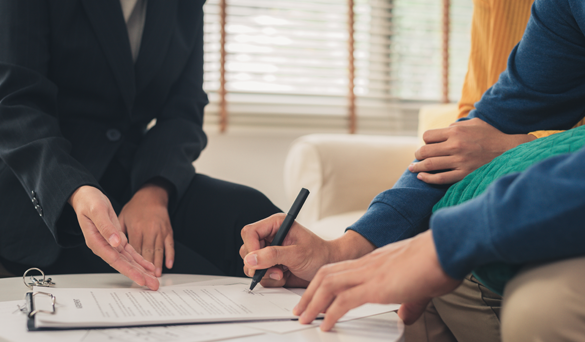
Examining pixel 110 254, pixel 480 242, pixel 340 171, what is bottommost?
pixel 340 171

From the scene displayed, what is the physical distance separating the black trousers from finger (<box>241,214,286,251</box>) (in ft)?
0.70

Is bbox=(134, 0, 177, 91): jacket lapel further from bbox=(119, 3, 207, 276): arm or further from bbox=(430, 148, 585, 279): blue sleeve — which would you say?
bbox=(430, 148, 585, 279): blue sleeve

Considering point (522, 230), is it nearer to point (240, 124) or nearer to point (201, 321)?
point (201, 321)

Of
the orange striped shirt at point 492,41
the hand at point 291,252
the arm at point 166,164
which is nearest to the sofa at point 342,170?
the orange striped shirt at point 492,41

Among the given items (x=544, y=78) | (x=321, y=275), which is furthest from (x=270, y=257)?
(x=544, y=78)

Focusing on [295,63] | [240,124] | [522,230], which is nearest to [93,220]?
[522,230]

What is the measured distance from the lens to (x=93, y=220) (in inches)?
25.2

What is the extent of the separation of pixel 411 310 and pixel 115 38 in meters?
0.73

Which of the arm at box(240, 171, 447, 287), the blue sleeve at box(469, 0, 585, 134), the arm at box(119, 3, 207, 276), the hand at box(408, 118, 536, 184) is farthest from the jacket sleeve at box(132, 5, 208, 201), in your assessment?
the blue sleeve at box(469, 0, 585, 134)

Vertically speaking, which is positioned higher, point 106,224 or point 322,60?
point 322,60

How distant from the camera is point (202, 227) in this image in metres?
0.89

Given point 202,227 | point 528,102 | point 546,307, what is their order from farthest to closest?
1. point 202,227
2. point 528,102
3. point 546,307

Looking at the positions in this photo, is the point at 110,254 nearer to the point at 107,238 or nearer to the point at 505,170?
the point at 107,238

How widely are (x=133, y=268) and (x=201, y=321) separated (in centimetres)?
20
